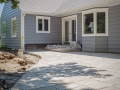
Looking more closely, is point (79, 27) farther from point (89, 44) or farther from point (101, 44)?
point (101, 44)

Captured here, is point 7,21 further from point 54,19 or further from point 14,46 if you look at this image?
point 54,19

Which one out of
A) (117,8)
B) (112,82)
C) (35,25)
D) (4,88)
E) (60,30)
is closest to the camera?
(4,88)

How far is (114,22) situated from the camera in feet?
36.8

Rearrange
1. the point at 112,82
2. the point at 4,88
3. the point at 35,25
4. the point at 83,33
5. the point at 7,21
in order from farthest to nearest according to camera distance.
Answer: the point at 7,21
the point at 35,25
the point at 83,33
the point at 112,82
the point at 4,88

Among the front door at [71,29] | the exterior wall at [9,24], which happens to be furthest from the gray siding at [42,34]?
the exterior wall at [9,24]

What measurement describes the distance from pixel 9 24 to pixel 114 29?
35.2 feet

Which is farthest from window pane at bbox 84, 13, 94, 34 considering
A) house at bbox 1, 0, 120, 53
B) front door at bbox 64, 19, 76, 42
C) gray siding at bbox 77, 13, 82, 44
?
front door at bbox 64, 19, 76, 42

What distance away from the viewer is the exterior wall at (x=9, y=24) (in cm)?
1529

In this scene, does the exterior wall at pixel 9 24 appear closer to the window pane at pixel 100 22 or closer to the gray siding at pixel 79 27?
the gray siding at pixel 79 27

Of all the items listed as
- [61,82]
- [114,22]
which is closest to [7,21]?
[114,22]

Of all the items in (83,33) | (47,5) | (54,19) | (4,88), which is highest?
(47,5)

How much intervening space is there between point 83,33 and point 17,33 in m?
6.04

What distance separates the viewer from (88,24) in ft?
41.3

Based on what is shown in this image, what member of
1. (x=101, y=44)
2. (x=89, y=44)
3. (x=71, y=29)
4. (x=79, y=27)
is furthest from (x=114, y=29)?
(x=71, y=29)
